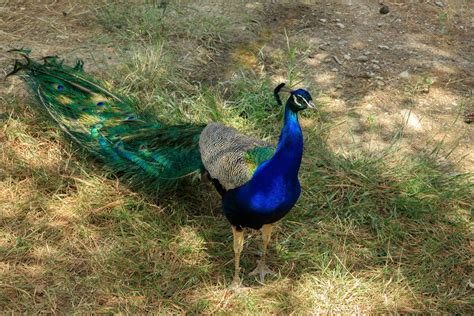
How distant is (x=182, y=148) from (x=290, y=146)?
77cm

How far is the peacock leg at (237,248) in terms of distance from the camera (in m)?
2.46

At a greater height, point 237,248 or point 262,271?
point 237,248

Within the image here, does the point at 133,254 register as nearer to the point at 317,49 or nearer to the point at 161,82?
the point at 161,82

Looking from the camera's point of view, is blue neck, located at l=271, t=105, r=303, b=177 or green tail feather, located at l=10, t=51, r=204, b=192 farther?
green tail feather, located at l=10, t=51, r=204, b=192

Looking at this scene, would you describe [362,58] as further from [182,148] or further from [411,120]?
[182,148]

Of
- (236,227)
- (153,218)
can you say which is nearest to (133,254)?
(153,218)

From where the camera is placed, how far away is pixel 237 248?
8.24ft

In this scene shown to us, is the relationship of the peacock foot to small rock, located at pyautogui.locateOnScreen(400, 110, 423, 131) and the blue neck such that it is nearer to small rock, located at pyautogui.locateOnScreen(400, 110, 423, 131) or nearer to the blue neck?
the blue neck

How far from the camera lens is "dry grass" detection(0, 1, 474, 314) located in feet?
8.36

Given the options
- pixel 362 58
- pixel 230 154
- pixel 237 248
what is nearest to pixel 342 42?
pixel 362 58

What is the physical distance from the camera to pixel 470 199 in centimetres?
303

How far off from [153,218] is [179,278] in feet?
1.34

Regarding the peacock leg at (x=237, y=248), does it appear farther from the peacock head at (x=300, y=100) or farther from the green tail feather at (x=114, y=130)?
the peacock head at (x=300, y=100)

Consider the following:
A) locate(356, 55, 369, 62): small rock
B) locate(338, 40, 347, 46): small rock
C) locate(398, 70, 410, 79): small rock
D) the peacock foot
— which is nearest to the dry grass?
the peacock foot
